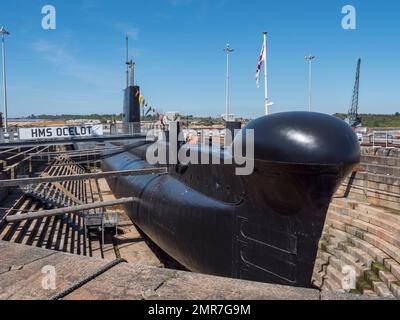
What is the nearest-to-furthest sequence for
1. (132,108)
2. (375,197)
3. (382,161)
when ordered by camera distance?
(375,197), (382,161), (132,108)

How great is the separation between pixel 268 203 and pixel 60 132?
1706 cm

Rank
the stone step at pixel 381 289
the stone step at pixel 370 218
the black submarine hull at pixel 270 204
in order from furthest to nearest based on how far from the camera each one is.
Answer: the stone step at pixel 370 218 → the stone step at pixel 381 289 → the black submarine hull at pixel 270 204

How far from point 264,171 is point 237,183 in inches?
60.2

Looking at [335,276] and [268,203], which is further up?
[268,203]

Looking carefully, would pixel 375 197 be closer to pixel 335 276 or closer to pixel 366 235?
pixel 366 235

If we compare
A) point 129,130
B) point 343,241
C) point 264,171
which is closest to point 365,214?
point 343,241

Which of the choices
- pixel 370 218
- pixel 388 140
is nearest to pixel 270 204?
pixel 370 218

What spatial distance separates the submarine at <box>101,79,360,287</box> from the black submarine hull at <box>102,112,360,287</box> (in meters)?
0.01

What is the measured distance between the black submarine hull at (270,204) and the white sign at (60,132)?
12875 millimetres

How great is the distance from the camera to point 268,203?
5867 millimetres

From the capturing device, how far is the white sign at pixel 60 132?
18.8m

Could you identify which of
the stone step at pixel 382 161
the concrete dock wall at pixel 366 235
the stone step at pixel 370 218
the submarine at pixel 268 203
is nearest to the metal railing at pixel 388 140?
the stone step at pixel 382 161

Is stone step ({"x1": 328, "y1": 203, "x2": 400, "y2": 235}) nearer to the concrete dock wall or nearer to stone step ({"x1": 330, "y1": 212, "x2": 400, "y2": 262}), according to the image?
the concrete dock wall

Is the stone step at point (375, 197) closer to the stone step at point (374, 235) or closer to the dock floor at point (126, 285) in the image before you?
the stone step at point (374, 235)
